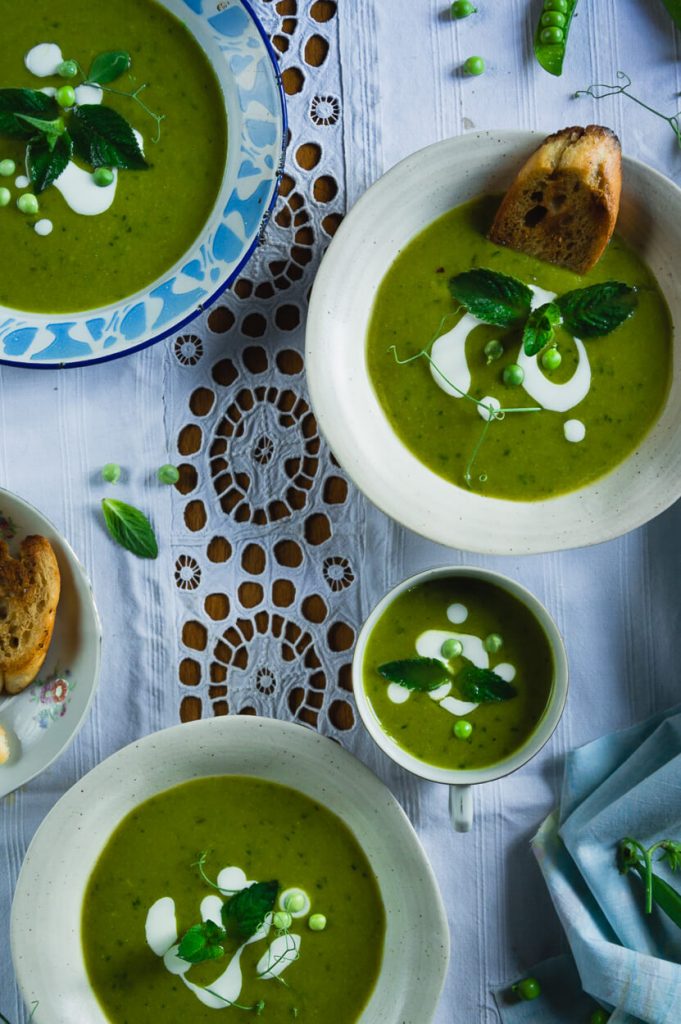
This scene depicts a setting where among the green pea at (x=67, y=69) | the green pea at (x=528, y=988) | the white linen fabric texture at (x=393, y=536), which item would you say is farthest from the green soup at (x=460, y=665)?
the green pea at (x=67, y=69)

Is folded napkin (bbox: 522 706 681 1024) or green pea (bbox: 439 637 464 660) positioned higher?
green pea (bbox: 439 637 464 660)

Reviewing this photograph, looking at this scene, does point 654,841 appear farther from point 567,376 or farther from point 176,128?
point 176,128

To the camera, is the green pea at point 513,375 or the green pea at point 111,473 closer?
the green pea at point 513,375

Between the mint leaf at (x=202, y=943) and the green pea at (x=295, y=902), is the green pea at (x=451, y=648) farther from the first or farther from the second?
the mint leaf at (x=202, y=943)

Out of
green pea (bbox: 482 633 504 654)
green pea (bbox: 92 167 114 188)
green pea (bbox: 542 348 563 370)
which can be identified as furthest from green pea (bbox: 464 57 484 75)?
green pea (bbox: 482 633 504 654)

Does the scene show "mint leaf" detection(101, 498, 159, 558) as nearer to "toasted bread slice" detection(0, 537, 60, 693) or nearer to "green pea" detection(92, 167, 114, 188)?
"toasted bread slice" detection(0, 537, 60, 693)

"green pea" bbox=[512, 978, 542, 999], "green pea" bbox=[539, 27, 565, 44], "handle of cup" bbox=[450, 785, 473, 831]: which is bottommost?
"green pea" bbox=[512, 978, 542, 999]

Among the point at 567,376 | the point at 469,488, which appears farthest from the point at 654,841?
the point at 567,376
